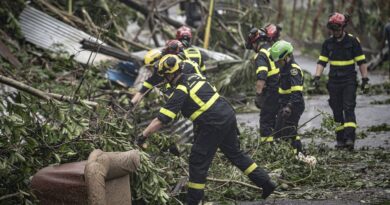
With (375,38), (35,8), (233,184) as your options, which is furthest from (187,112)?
(375,38)

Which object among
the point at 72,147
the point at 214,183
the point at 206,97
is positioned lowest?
the point at 214,183

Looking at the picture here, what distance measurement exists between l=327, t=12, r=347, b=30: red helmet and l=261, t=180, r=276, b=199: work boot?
10.5ft

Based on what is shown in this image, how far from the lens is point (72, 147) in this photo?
6.48 metres

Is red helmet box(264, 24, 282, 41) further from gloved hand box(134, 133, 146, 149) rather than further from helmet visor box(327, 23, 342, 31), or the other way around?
gloved hand box(134, 133, 146, 149)

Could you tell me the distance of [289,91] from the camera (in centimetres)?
939

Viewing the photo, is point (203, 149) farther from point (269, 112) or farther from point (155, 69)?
point (269, 112)

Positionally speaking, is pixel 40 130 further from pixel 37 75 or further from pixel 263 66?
pixel 37 75

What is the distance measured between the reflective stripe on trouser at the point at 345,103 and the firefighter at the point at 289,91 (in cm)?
73

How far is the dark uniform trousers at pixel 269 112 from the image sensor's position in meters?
9.56

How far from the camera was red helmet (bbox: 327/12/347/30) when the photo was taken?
9.17m

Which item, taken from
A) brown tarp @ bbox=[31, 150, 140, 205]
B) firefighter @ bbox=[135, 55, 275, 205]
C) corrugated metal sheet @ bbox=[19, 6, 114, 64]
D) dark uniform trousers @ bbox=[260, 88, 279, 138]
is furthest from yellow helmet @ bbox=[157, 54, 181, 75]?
corrugated metal sheet @ bbox=[19, 6, 114, 64]

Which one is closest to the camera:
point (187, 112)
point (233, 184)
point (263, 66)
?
point (187, 112)

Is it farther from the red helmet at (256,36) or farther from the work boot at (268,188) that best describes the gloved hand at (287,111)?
the work boot at (268,188)

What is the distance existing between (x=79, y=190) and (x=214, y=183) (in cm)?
265
